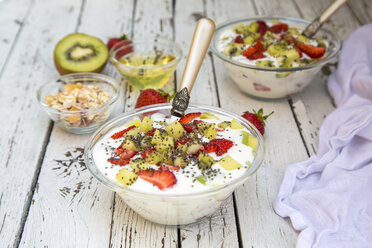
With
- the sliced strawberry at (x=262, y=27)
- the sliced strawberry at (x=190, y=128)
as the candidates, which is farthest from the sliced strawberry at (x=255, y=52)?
the sliced strawberry at (x=190, y=128)

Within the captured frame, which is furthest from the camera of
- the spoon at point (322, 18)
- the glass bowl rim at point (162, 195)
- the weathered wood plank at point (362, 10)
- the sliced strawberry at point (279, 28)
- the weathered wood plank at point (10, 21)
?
the weathered wood plank at point (362, 10)

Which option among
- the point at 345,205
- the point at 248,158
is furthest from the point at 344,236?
the point at 248,158

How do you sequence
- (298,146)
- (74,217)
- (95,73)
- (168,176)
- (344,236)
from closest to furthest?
(168,176) → (344,236) → (74,217) → (298,146) → (95,73)

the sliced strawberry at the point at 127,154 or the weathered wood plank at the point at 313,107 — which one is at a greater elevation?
the sliced strawberry at the point at 127,154

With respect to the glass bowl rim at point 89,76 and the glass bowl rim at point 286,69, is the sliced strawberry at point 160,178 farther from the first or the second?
the glass bowl rim at point 286,69

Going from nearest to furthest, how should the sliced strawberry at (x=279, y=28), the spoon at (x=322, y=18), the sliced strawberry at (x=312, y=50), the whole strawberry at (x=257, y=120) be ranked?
the whole strawberry at (x=257, y=120) → the sliced strawberry at (x=312, y=50) → the spoon at (x=322, y=18) → the sliced strawberry at (x=279, y=28)

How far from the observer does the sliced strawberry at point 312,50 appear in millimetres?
2221

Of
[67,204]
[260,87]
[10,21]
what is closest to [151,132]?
[67,204]

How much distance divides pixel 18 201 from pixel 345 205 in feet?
4.11

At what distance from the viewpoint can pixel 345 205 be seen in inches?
62.8

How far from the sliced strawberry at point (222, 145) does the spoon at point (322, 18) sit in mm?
1106

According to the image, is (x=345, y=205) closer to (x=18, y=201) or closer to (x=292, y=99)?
(x=292, y=99)

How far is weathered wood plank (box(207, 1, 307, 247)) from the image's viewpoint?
5.26 ft

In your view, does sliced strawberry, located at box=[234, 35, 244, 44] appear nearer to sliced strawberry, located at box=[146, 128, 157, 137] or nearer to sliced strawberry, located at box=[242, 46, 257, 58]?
sliced strawberry, located at box=[242, 46, 257, 58]
